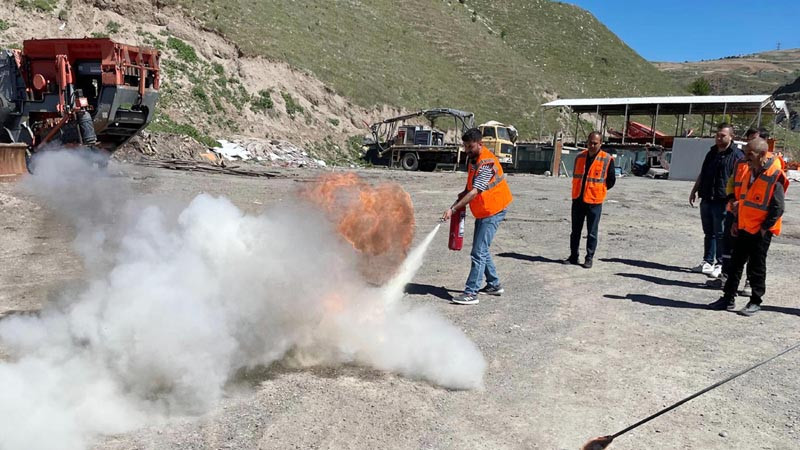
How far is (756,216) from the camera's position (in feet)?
22.6

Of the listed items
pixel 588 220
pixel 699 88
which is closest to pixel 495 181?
pixel 588 220

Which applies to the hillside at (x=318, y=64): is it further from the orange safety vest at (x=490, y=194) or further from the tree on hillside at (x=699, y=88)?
the tree on hillside at (x=699, y=88)

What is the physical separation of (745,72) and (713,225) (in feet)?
436

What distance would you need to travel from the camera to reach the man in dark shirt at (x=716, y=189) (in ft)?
28.1

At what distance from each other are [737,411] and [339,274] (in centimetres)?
327

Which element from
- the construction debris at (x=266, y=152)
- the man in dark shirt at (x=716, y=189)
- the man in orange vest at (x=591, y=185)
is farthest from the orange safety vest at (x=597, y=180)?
the construction debris at (x=266, y=152)

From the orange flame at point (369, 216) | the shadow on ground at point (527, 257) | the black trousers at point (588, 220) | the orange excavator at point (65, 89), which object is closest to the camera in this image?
the orange flame at point (369, 216)

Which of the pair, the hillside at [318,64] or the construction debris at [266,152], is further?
the hillside at [318,64]

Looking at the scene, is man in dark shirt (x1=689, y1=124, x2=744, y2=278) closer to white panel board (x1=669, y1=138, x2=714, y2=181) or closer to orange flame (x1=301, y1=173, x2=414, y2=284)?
orange flame (x1=301, y1=173, x2=414, y2=284)

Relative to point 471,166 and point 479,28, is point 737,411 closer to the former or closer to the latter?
point 471,166

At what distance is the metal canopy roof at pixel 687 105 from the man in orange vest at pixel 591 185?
105ft

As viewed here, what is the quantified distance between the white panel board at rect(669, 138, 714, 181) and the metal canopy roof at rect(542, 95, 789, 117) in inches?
239

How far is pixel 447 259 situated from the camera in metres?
9.79

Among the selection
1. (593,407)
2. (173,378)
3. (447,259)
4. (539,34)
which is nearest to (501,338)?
(593,407)
